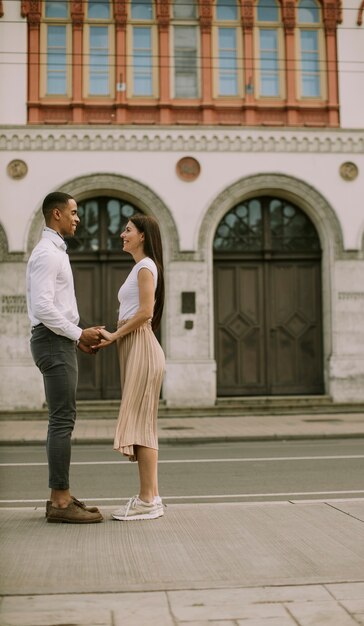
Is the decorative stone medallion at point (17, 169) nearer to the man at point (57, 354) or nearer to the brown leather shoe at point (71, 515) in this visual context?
the man at point (57, 354)

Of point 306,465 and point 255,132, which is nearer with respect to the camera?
point 306,465

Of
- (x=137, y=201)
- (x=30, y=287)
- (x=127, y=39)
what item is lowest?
(x=30, y=287)

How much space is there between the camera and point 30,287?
243 inches

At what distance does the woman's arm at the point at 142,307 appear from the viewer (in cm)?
624

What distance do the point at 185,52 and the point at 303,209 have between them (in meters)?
4.58

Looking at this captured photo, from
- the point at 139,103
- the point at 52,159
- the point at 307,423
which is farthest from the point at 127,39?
the point at 307,423

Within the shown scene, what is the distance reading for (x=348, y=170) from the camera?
21062 millimetres

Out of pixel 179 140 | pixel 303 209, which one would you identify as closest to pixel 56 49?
pixel 179 140

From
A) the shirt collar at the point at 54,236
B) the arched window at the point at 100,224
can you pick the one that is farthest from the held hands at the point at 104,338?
the arched window at the point at 100,224

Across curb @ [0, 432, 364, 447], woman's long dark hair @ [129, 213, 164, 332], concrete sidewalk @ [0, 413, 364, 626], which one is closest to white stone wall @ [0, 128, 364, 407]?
curb @ [0, 432, 364, 447]

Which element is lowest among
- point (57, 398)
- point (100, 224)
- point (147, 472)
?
point (147, 472)

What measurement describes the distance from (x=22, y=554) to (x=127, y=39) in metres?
17.6

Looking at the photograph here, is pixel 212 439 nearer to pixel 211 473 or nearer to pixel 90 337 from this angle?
pixel 211 473

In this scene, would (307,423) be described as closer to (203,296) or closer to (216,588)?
(203,296)
